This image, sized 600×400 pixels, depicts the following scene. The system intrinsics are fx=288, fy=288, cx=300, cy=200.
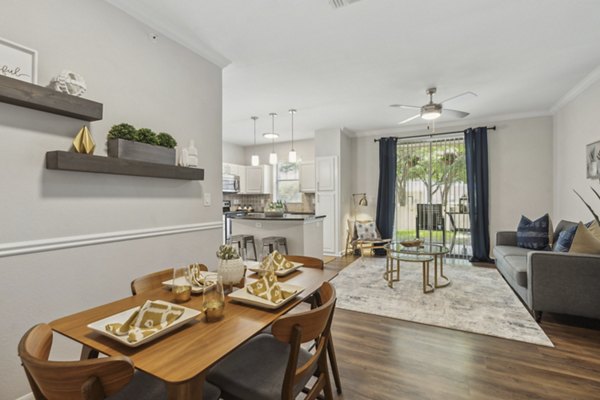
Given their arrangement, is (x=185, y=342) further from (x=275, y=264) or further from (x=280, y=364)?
(x=275, y=264)

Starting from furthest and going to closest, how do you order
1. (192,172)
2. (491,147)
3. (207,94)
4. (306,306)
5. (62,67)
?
(491,147), (306,306), (207,94), (192,172), (62,67)

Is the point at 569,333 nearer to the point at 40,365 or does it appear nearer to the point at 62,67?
the point at 40,365

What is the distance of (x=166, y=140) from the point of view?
240 centimetres

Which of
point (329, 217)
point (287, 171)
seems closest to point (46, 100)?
point (329, 217)

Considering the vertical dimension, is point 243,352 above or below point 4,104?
below

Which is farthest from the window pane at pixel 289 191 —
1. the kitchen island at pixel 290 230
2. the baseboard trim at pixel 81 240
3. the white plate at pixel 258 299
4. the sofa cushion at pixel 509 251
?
the white plate at pixel 258 299

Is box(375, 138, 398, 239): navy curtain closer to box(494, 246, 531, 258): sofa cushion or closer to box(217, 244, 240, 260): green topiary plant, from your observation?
box(494, 246, 531, 258): sofa cushion

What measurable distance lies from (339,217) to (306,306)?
2.98 meters

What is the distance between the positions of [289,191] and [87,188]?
225 inches

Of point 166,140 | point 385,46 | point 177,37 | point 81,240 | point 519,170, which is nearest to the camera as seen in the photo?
point 81,240

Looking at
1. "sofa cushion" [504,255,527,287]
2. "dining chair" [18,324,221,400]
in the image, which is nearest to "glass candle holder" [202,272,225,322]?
"dining chair" [18,324,221,400]

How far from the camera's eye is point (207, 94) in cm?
295

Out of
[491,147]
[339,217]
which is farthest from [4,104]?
[491,147]

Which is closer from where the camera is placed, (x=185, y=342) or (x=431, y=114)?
(x=185, y=342)
